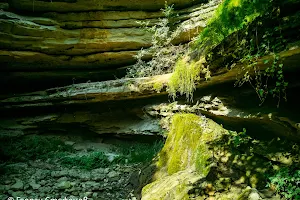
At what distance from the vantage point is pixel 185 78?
559cm

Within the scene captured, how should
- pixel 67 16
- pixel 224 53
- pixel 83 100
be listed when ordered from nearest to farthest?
pixel 224 53, pixel 83 100, pixel 67 16

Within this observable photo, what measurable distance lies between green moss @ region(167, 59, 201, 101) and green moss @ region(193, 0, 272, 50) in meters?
0.57

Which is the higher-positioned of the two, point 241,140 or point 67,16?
point 67,16

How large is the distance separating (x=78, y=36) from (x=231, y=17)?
5.64 metres

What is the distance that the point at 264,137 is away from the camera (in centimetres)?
423

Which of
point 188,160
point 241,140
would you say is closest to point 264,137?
point 241,140

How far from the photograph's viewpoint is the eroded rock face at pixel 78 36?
7824 millimetres

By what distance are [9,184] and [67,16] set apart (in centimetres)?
545

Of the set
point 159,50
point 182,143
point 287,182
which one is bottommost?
point 182,143

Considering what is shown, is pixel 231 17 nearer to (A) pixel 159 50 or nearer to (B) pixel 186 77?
(B) pixel 186 77

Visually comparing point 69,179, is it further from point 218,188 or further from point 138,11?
point 138,11

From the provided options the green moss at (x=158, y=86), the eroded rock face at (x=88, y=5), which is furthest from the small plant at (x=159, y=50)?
the green moss at (x=158, y=86)

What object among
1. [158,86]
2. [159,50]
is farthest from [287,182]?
[159,50]

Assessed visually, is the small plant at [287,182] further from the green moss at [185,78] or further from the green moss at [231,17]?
the green moss at [185,78]
